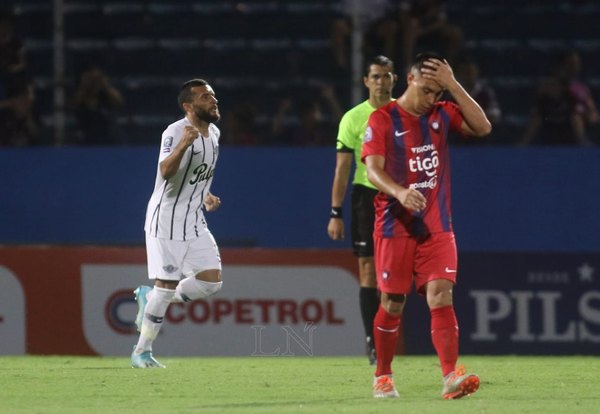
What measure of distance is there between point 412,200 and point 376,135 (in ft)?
2.06

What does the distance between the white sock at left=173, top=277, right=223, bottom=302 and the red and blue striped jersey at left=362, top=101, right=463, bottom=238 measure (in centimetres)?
236

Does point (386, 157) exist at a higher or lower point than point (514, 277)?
higher

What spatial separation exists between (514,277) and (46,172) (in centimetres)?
468

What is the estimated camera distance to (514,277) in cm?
1240

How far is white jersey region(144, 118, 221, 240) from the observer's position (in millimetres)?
9969

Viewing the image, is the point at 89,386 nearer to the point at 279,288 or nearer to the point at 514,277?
the point at 279,288

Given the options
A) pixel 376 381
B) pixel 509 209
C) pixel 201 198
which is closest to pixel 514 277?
pixel 509 209

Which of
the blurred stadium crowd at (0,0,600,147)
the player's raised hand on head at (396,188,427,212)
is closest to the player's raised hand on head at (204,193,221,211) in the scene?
the player's raised hand on head at (396,188,427,212)

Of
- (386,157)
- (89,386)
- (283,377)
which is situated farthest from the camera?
(283,377)

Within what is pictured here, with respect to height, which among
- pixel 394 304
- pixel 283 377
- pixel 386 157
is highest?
pixel 386 157

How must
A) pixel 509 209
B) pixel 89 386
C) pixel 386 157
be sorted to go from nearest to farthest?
pixel 386 157, pixel 89 386, pixel 509 209

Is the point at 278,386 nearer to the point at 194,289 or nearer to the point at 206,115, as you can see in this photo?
the point at 194,289

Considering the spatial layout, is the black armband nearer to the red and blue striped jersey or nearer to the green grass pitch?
the green grass pitch

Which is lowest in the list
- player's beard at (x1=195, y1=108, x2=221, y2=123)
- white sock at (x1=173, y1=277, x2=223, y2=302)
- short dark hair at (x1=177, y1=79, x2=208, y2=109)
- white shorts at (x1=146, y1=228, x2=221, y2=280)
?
white sock at (x1=173, y1=277, x2=223, y2=302)
